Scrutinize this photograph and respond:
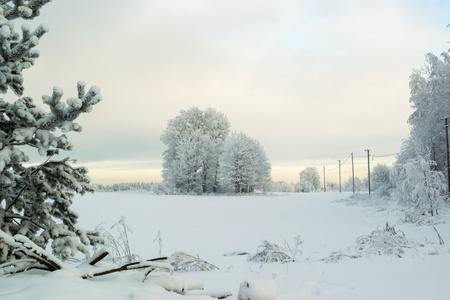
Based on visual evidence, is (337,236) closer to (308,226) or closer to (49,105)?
(308,226)

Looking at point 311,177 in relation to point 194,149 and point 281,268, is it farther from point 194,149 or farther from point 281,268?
point 281,268

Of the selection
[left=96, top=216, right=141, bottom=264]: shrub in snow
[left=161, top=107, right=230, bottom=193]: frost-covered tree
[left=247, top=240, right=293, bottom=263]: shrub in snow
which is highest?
[left=161, top=107, right=230, bottom=193]: frost-covered tree

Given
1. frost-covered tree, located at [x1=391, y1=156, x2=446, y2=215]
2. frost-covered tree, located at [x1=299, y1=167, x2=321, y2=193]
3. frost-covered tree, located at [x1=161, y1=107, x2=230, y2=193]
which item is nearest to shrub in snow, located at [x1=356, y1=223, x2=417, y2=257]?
frost-covered tree, located at [x1=391, y1=156, x2=446, y2=215]

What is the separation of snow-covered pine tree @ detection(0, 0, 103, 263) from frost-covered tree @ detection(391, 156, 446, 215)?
512 inches

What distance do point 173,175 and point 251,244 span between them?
33026 mm

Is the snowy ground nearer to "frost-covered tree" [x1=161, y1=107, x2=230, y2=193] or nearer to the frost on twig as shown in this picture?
the frost on twig

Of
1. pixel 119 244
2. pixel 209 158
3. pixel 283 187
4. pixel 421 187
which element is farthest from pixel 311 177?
pixel 119 244

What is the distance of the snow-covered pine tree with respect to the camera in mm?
2848

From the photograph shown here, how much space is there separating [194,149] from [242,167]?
6362mm

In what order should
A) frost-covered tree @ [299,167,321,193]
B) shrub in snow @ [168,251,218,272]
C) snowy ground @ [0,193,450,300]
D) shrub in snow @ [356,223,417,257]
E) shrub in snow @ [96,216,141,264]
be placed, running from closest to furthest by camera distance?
snowy ground @ [0,193,450,300], shrub in snow @ [96,216,141,264], shrub in snow @ [168,251,218,272], shrub in snow @ [356,223,417,257], frost-covered tree @ [299,167,321,193]

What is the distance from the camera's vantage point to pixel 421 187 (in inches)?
537

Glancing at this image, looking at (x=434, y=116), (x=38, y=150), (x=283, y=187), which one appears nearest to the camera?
(x=38, y=150)

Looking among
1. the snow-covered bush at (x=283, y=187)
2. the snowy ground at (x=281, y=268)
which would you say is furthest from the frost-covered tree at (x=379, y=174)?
the snow-covered bush at (x=283, y=187)

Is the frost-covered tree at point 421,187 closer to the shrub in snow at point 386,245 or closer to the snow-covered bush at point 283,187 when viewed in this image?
the shrub in snow at point 386,245
